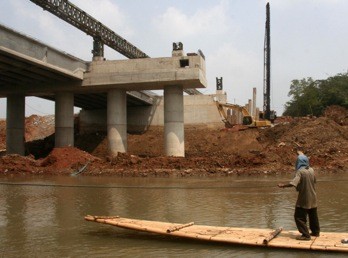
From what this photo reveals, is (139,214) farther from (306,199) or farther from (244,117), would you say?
(244,117)

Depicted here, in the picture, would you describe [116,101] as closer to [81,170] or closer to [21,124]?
[81,170]

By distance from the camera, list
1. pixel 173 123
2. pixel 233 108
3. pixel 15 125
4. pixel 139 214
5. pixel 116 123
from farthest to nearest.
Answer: pixel 233 108, pixel 15 125, pixel 116 123, pixel 173 123, pixel 139 214

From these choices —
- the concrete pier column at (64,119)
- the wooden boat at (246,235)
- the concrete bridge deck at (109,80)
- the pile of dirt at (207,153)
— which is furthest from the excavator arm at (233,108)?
the wooden boat at (246,235)

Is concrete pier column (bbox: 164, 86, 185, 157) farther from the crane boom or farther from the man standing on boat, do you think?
the man standing on boat

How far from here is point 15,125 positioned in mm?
37844

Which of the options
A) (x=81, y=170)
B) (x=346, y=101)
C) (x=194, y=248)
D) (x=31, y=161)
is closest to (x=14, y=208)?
(x=194, y=248)

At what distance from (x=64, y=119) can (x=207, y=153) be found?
490 inches

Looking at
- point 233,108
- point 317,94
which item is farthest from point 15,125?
point 317,94

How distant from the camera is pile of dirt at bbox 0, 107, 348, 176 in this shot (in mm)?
27812

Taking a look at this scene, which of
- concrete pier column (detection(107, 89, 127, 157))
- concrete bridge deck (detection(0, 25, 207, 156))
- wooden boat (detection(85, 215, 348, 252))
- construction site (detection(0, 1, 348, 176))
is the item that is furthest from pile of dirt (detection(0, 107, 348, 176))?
wooden boat (detection(85, 215, 348, 252))

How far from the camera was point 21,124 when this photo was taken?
125 ft

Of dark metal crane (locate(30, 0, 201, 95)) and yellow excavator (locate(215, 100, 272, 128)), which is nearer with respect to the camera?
dark metal crane (locate(30, 0, 201, 95))

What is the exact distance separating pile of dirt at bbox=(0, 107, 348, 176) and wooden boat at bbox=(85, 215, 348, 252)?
17250mm

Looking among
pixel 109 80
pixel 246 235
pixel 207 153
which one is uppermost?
pixel 109 80
